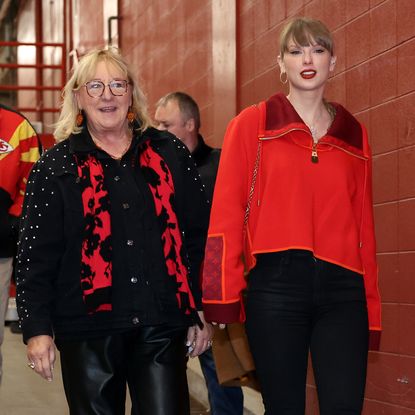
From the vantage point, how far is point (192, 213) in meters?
3.86

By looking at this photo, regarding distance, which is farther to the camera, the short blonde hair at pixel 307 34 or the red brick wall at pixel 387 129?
the red brick wall at pixel 387 129

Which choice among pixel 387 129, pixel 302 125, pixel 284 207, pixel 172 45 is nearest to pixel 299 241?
pixel 284 207

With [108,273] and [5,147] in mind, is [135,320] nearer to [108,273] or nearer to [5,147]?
[108,273]

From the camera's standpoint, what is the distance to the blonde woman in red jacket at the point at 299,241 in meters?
3.54

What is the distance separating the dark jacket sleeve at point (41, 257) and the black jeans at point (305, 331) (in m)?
0.66

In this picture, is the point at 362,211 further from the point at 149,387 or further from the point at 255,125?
the point at 149,387

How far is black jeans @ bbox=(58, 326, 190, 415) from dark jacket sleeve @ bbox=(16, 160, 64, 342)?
0.42 ft

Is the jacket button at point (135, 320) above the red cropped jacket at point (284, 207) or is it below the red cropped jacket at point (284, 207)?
below

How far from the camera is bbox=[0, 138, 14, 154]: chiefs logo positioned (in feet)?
18.1

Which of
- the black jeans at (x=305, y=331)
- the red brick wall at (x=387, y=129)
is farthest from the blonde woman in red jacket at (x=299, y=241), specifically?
the red brick wall at (x=387, y=129)

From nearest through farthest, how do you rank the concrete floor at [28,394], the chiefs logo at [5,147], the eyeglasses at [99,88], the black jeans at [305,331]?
1. the black jeans at [305,331]
2. the eyeglasses at [99,88]
3. the chiefs logo at [5,147]
4. the concrete floor at [28,394]

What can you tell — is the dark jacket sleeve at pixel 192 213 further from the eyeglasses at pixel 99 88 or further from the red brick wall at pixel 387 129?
the red brick wall at pixel 387 129

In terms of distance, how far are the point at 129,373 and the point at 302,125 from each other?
1.01 metres

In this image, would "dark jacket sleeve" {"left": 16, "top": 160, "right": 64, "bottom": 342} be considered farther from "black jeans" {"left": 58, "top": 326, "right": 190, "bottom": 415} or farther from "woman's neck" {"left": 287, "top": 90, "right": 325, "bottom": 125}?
"woman's neck" {"left": 287, "top": 90, "right": 325, "bottom": 125}
